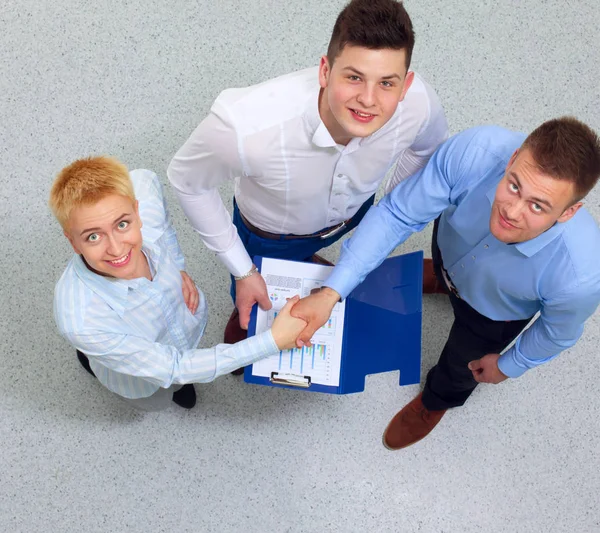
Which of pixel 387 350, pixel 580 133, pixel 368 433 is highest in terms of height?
pixel 580 133

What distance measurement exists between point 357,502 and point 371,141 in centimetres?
118

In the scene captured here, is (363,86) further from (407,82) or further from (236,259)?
(236,259)

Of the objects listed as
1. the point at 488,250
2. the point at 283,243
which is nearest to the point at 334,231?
the point at 283,243

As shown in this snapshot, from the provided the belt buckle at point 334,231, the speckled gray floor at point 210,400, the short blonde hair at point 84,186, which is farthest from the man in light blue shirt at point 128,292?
the speckled gray floor at point 210,400

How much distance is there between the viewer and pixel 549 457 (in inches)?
80.4

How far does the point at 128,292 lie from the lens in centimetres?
133

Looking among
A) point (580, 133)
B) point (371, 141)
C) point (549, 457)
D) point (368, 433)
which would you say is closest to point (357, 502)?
point (368, 433)

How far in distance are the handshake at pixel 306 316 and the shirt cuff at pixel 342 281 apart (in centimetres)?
1

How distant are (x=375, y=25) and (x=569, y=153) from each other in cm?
42

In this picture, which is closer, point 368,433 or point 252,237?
point 252,237

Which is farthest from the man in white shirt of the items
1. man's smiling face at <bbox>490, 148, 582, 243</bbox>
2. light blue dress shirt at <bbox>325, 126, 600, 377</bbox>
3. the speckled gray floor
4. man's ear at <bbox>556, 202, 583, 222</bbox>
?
the speckled gray floor

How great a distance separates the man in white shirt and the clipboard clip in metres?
0.16

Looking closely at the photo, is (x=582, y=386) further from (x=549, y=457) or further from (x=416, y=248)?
(x=416, y=248)

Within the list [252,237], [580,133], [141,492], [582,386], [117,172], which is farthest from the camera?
[582,386]
